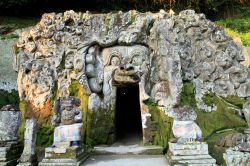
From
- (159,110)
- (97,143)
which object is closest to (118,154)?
(97,143)

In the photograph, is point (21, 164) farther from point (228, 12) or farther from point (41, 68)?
point (228, 12)

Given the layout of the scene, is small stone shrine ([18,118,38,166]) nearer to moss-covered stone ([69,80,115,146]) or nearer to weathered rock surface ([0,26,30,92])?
moss-covered stone ([69,80,115,146])

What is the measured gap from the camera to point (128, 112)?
1434 cm

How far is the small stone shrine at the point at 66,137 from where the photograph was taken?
8.31 metres

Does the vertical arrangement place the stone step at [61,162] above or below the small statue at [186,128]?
below

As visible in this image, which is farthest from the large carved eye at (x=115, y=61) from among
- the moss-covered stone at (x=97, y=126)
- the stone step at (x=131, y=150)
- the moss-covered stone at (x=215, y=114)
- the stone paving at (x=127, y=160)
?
the stone paving at (x=127, y=160)

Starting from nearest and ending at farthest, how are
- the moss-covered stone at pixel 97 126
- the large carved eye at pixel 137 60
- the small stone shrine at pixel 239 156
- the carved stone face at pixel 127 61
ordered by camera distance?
1. the small stone shrine at pixel 239 156
2. the moss-covered stone at pixel 97 126
3. the carved stone face at pixel 127 61
4. the large carved eye at pixel 137 60

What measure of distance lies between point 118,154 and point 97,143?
970 mm

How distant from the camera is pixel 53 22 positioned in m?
11.7

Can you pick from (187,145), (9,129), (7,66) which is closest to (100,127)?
(9,129)

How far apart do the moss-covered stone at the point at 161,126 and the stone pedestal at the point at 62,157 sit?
2834mm

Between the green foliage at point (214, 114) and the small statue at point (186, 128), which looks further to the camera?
the green foliage at point (214, 114)

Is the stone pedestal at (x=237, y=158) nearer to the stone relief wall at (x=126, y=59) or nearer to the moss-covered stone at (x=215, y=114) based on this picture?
the moss-covered stone at (x=215, y=114)

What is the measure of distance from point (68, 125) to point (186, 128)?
9.42 ft
